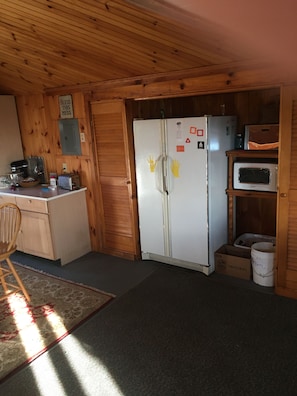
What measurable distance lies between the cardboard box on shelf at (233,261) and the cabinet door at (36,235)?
5.92 ft

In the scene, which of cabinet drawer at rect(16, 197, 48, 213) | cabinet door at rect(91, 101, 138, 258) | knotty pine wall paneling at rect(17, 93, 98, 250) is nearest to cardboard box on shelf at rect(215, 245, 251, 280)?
cabinet door at rect(91, 101, 138, 258)

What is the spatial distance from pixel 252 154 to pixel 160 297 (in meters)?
1.57

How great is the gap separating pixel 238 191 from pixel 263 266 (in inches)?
29.5

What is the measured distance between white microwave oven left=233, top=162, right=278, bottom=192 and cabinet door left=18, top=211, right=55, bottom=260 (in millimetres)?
2037

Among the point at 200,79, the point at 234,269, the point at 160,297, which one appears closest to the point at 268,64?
the point at 200,79

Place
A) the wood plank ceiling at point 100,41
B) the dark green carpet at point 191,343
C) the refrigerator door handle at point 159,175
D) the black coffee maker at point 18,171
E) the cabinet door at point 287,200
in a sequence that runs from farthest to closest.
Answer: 1. the black coffee maker at point 18,171
2. the refrigerator door handle at point 159,175
3. the cabinet door at point 287,200
4. the wood plank ceiling at point 100,41
5. the dark green carpet at point 191,343

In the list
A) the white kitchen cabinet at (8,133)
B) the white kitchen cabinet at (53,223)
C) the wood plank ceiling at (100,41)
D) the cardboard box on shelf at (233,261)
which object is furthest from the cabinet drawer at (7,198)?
the cardboard box on shelf at (233,261)

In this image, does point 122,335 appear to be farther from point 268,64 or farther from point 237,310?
point 268,64

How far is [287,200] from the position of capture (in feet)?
9.20

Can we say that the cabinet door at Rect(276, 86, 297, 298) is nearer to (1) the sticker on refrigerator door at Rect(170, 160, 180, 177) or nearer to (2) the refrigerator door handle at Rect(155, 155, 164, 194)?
(1) the sticker on refrigerator door at Rect(170, 160, 180, 177)

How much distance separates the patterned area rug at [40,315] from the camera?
8.04ft

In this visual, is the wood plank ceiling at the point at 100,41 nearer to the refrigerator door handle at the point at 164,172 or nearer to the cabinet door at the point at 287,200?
the cabinet door at the point at 287,200

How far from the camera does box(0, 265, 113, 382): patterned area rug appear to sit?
8.04 feet

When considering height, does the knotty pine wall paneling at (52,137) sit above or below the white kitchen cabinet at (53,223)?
above
